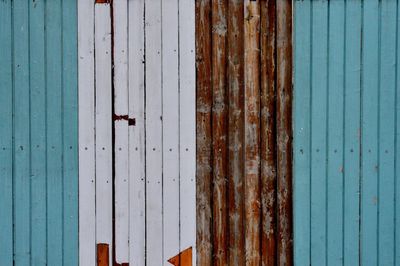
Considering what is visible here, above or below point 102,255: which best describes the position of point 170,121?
above

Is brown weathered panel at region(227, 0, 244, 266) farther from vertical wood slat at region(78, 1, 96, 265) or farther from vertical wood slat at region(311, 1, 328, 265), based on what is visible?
vertical wood slat at region(78, 1, 96, 265)

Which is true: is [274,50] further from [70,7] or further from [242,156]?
[70,7]

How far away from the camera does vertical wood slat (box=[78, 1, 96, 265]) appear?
312 centimetres

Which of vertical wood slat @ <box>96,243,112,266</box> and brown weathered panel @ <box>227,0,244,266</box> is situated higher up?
brown weathered panel @ <box>227,0,244,266</box>

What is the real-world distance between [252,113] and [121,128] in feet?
2.57

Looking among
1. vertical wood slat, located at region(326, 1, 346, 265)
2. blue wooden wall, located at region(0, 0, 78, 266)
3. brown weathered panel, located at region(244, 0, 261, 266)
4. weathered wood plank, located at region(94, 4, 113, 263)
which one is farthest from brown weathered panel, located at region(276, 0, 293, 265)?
blue wooden wall, located at region(0, 0, 78, 266)
